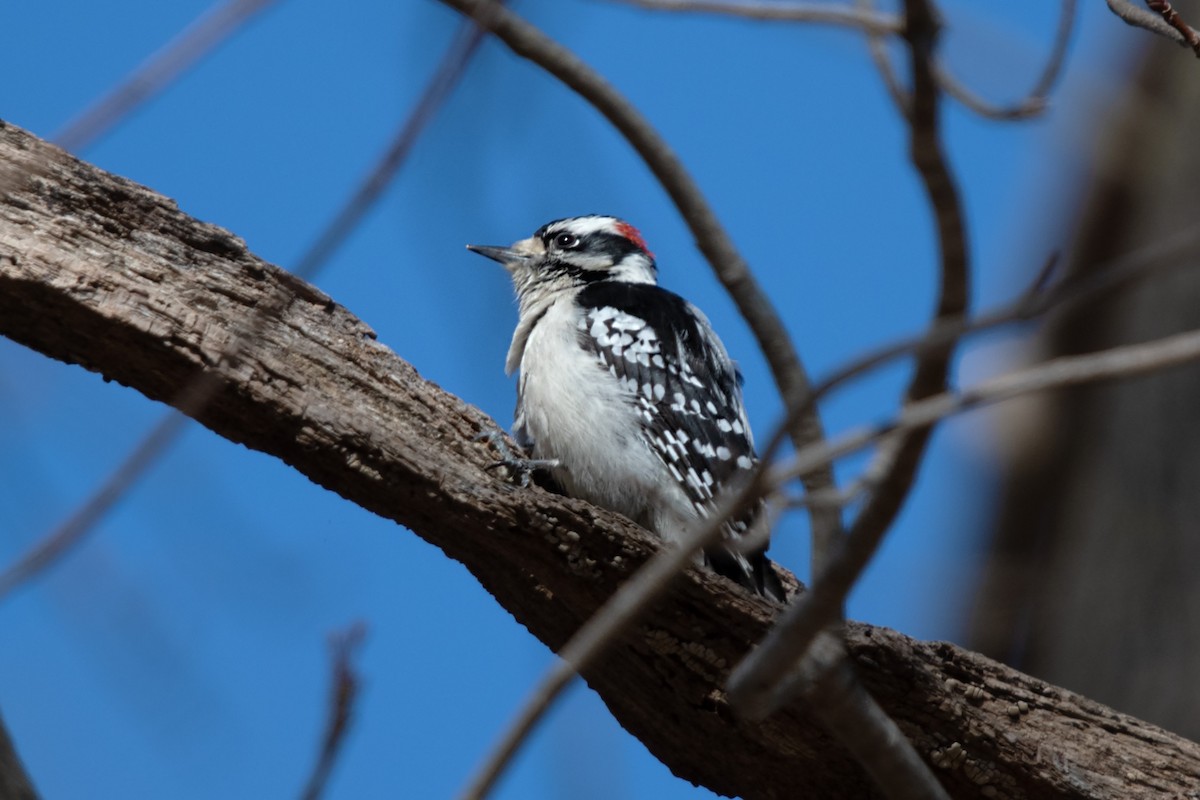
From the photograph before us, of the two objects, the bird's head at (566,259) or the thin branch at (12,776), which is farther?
the bird's head at (566,259)

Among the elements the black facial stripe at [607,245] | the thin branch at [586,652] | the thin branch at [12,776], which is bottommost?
the thin branch at [12,776]

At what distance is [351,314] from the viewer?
433cm

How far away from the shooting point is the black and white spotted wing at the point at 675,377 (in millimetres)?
4906

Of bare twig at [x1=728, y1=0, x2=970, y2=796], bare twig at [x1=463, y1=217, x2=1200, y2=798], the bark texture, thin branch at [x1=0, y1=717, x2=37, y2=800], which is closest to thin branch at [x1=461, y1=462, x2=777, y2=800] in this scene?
bare twig at [x1=463, y1=217, x2=1200, y2=798]

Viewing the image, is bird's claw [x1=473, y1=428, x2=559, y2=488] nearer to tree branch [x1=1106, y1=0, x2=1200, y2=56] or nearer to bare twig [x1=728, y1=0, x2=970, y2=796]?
bare twig [x1=728, y1=0, x2=970, y2=796]

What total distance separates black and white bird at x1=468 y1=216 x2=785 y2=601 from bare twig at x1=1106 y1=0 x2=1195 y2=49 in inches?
75.2

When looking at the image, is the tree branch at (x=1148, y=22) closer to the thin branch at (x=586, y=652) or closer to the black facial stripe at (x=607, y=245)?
the thin branch at (x=586, y=652)

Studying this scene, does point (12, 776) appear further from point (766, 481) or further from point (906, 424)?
point (906, 424)

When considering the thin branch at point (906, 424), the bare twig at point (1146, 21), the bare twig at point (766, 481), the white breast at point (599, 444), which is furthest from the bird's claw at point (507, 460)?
the bare twig at point (766, 481)

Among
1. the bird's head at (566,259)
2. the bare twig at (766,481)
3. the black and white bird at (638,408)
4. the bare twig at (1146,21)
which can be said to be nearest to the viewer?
the bare twig at (766,481)

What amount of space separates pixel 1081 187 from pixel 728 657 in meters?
2.81

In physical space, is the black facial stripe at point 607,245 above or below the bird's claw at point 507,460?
above

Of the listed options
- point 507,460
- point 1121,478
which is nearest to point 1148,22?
point 507,460

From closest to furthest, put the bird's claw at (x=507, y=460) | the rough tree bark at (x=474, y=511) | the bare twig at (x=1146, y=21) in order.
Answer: the bare twig at (x=1146, y=21)
the rough tree bark at (x=474, y=511)
the bird's claw at (x=507, y=460)
